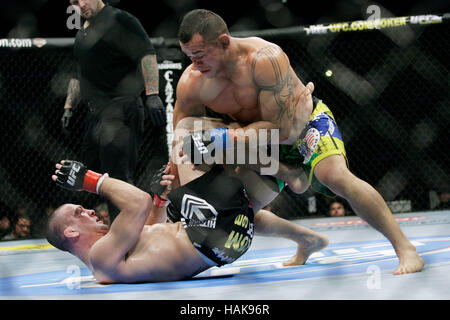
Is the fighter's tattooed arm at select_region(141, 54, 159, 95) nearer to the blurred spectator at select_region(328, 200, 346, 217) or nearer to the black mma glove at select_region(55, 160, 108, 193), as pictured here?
the black mma glove at select_region(55, 160, 108, 193)

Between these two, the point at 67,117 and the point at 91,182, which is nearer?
the point at 91,182

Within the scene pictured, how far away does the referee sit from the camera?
7.68 feet

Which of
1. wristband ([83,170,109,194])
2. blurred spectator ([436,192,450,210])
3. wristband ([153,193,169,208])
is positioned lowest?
blurred spectator ([436,192,450,210])

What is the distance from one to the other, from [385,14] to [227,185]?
2941 millimetres

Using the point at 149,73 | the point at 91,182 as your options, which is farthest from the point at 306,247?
the point at 149,73

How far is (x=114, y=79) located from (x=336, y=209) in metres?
2.35

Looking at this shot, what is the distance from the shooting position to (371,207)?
5.05 ft

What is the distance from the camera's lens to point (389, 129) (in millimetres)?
4391

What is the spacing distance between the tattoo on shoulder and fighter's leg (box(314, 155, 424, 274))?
0.83 feet

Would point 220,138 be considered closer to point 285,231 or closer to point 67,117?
point 285,231

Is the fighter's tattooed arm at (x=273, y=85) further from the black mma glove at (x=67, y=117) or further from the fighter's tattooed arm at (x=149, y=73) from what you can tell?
the black mma glove at (x=67, y=117)

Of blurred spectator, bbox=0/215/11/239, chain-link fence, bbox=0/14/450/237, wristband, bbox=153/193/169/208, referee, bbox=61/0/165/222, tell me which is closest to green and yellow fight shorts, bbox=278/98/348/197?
wristband, bbox=153/193/169/208

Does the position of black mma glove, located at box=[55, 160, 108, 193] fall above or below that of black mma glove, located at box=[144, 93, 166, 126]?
below
